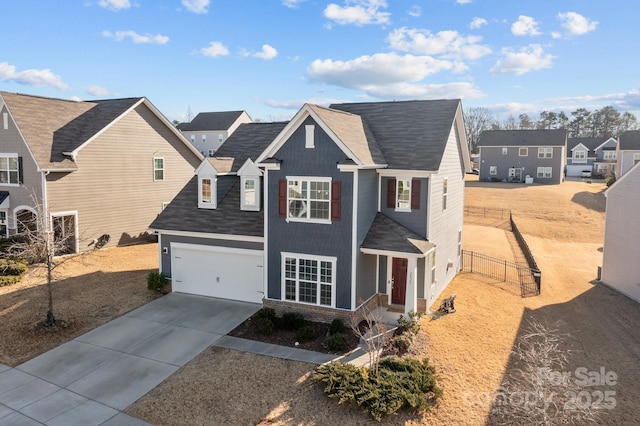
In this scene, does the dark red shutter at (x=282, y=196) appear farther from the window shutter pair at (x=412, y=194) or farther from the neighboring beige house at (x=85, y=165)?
the neighboring beige house at (x=85, y=165)

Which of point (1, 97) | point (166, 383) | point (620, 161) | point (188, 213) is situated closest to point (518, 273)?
point (188, 213)

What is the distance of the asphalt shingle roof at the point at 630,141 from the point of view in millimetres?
59741

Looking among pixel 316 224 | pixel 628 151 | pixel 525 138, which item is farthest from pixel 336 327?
pixel 525 138

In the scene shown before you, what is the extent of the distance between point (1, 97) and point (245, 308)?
2041cm

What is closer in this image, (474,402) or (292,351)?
(474,402)

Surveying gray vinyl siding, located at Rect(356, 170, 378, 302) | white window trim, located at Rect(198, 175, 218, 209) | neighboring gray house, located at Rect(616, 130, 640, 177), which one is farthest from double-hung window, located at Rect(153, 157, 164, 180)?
neighboring gray house, located at Rect(616, 130, 640, 177)

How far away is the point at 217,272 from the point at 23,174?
15.3m

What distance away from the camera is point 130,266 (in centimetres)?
2508

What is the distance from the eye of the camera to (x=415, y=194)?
1805cm

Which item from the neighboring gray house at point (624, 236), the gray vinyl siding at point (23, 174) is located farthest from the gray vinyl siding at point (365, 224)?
the gray vinyl siding at point (23, 174)

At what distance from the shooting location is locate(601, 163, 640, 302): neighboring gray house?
72.2 ft

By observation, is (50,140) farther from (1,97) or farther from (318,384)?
(318,384)

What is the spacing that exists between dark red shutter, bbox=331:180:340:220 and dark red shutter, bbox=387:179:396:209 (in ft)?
9.79

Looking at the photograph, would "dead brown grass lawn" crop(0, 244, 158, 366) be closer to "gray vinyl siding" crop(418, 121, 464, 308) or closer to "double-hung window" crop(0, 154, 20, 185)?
"double-hung window" crop(0, 154, 20, 185)
